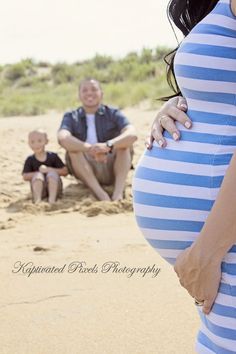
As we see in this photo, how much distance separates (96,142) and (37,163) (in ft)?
1.96

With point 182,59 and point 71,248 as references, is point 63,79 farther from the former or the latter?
point 182,59

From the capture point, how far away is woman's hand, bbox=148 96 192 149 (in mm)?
1818

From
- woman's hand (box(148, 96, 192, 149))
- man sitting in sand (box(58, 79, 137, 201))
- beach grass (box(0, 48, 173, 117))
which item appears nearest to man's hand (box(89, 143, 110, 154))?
man sitting in sand (box(58, 79, 137, 201))

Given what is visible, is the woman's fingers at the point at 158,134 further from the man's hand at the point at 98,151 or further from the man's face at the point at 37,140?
the man's face at the point at 37,140

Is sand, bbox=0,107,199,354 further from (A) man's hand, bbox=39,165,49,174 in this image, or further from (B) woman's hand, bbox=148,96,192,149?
(B) woman's hand, bbox=148,96,192,149

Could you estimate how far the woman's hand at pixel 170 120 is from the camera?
1.82 meters

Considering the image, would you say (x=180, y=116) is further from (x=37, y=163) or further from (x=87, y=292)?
(x=37, y=163)

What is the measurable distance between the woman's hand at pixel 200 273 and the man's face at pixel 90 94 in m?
5.25

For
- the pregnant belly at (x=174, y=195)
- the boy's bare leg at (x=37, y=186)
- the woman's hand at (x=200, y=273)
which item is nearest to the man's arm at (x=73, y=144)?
the boy's bare leg at (x=37, y=186)

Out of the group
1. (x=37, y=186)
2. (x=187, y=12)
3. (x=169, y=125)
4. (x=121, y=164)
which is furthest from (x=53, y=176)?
(x=169, y=125)

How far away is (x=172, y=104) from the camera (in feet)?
6.48

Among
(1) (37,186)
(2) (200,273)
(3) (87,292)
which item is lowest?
(1) (37,186)

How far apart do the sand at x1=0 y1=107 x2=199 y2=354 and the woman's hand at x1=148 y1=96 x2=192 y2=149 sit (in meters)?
1.16

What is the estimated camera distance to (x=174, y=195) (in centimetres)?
175
